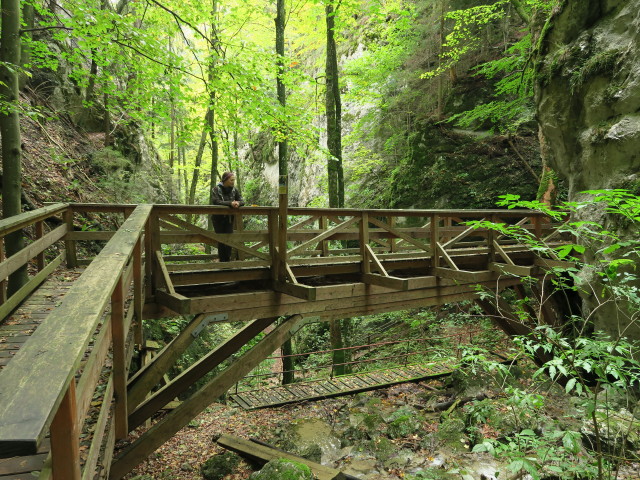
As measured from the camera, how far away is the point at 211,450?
6.59 m

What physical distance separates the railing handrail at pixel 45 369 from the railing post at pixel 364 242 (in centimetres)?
460

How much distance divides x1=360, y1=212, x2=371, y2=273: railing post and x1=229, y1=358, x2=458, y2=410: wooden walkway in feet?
11.4

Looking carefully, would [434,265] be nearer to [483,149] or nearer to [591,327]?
[591,327]

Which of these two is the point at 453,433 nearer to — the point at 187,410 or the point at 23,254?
the point at 187,410

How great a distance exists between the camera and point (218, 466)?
19.1 ft

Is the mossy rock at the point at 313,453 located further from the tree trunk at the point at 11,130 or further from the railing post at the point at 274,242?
the tree trunk at the point at 11,130

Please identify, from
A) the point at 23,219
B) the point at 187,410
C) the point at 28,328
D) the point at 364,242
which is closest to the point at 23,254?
the point at 23,219

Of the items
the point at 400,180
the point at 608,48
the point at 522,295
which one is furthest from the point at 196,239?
the point at 400,180

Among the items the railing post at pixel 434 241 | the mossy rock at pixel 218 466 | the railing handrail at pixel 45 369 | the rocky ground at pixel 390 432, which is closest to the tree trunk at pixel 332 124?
the railing post at pixel 434 241

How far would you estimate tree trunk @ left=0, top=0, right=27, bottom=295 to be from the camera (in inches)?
185

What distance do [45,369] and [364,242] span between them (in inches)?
206

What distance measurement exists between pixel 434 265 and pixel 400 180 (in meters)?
8.55

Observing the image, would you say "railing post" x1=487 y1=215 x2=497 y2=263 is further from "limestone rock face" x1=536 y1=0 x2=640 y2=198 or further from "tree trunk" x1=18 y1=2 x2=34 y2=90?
"tree trunk" x1=18 y1=2 x2=34 y2=90

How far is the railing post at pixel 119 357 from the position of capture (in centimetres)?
214
